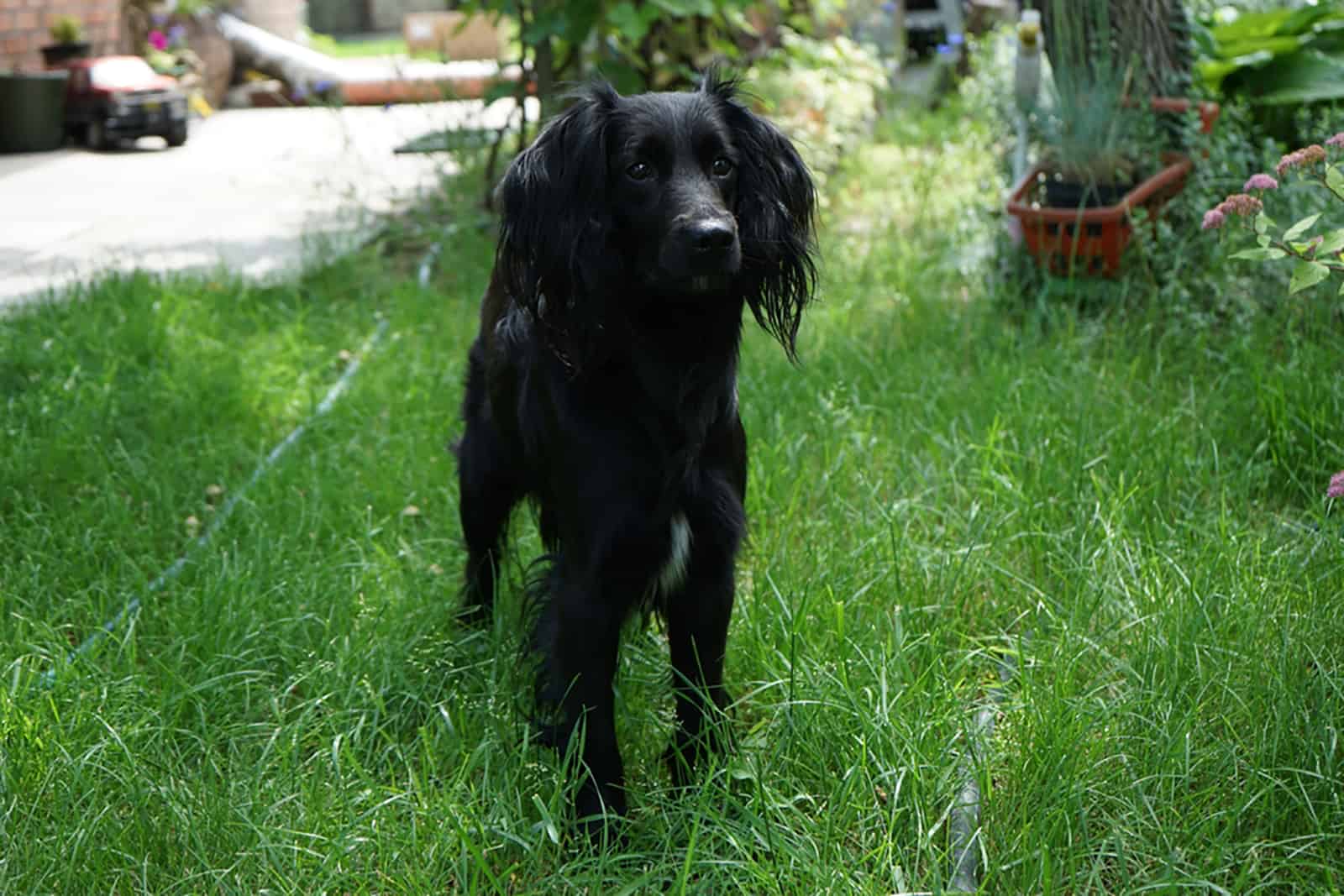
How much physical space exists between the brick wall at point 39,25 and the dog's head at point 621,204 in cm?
802

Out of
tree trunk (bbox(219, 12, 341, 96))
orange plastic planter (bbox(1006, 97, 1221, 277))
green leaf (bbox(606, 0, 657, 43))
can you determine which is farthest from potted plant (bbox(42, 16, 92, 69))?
orange plastic planter (bbox(1006, 97, 1221, 277))

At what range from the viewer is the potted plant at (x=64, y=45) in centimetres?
907

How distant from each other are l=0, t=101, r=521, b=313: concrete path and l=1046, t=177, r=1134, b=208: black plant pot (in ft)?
9.33

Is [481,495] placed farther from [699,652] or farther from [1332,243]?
[1332,243]

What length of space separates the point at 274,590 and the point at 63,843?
0.85 m

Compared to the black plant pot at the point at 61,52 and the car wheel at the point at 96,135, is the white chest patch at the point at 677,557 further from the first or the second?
the black plant pot at the point at 61,52

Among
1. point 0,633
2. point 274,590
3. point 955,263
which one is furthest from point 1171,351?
point 0,633

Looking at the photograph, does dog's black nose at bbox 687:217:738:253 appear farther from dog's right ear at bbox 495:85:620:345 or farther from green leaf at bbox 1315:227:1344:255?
green leaf at bbox 1315:227:1344:255

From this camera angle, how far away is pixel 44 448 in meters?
3.44

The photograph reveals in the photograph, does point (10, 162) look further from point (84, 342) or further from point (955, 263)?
point (955, 263)

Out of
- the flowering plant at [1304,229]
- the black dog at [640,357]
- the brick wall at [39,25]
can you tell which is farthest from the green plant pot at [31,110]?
the flowering plant at [1304,229]

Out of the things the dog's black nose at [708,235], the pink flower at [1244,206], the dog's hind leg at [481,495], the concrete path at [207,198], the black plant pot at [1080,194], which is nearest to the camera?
the dog's black nose at [708,235]

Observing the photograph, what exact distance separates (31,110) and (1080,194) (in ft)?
21.3

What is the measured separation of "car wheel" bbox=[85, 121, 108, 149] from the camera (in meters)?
8.36
